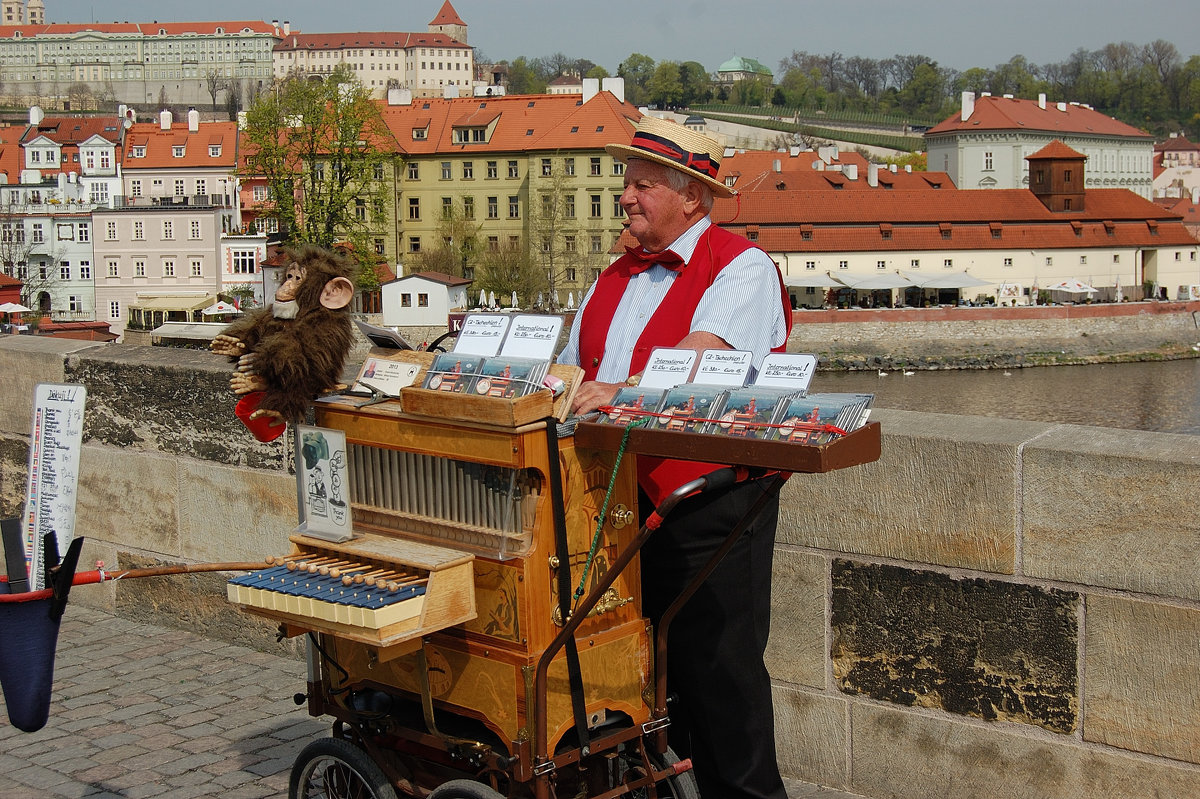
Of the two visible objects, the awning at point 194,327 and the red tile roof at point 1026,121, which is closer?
the awning at point 194,327

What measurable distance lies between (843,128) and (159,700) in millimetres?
135760

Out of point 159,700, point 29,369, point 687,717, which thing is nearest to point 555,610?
point 687,717

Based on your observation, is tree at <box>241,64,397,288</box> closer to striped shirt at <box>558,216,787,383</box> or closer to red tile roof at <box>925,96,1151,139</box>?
striped shirt at <box>558,216,787,383</box>

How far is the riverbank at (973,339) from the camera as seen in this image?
63.7m

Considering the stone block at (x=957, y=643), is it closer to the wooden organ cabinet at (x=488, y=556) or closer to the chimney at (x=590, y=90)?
the wooden organ cabinet at (x=488, y=556)

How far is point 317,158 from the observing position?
57.1 meters

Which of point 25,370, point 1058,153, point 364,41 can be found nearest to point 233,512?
point 25,370

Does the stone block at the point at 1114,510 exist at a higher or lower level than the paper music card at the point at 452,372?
lower

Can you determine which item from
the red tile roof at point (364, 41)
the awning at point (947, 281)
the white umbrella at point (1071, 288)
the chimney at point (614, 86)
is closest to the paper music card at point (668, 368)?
the awning at point (947, 281)

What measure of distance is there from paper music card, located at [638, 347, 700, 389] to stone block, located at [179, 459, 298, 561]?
2709mm

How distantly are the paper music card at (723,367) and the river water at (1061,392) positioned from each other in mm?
43138

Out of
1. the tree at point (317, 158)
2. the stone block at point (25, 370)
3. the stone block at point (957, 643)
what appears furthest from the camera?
the tree at point (317, 158)

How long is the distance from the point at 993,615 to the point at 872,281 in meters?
67.4

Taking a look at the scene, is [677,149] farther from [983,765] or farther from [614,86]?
[614,86]
